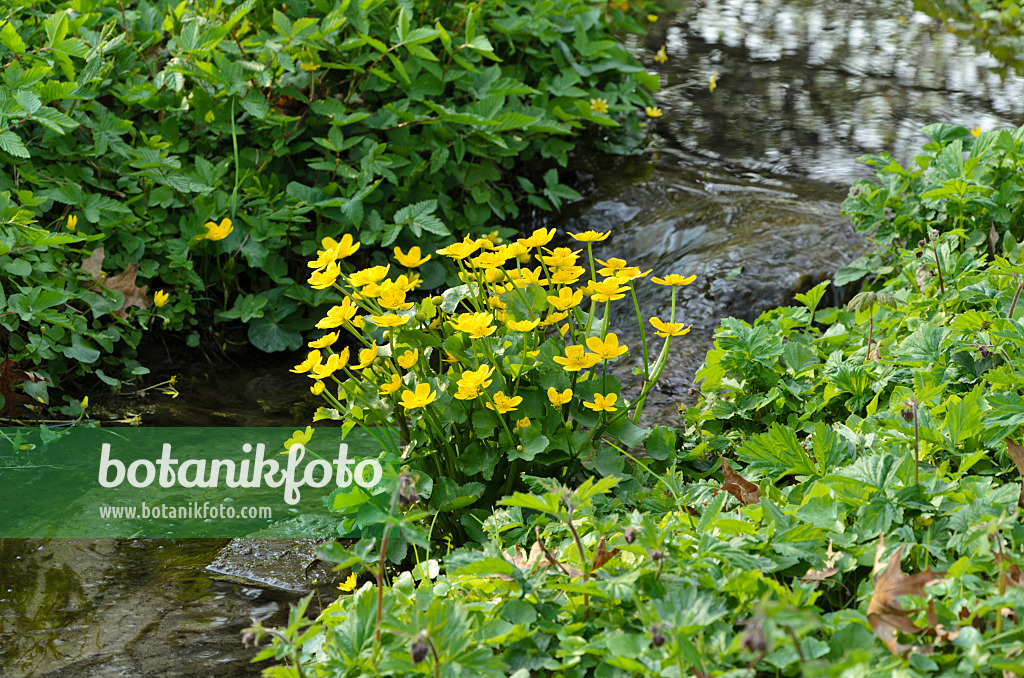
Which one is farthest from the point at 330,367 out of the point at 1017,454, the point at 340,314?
the point at 1017,454

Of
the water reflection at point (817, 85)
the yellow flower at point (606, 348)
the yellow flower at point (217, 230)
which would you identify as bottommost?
the yellow flower at point (217, 230)

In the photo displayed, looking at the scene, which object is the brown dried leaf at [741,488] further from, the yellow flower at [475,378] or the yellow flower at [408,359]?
the yellow flower at [408,359]

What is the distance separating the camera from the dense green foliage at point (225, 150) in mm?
2766

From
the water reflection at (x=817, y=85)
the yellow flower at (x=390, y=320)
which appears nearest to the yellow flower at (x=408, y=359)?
the yellow flower at (x=390, y=320)

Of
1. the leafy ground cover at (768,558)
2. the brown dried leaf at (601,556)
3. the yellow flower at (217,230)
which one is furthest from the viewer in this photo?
the yellow flower at (217,230)

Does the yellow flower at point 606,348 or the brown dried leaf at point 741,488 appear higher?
the yellow flower at point 606,348

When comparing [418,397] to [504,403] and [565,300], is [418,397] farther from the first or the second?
[565,300]

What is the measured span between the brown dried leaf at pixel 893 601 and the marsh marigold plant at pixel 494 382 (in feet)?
2.29

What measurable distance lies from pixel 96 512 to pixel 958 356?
2.25m

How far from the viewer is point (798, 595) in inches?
49.1

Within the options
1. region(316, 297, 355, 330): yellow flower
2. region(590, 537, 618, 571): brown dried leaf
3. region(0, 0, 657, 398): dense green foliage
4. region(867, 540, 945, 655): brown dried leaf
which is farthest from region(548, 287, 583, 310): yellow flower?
region(0, 0, 657, 398): dense green foliage

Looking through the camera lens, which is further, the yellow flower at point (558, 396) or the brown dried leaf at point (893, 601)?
the yellow flower at point (558, 396)

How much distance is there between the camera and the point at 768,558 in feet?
4.41

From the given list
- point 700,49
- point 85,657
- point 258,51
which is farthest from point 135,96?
point 700,49
